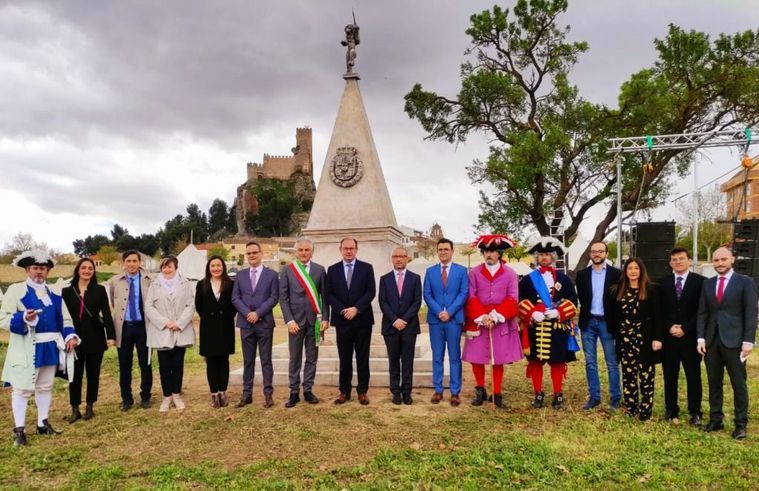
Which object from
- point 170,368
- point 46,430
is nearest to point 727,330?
point 170,368

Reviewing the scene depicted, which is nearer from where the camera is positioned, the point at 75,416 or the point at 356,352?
Result: the point at 75,416

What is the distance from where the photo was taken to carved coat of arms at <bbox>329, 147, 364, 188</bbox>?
778 centimetres

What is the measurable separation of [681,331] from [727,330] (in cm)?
40

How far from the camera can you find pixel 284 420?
17.2ft

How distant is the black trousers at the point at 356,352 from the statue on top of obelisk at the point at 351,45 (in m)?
4.27

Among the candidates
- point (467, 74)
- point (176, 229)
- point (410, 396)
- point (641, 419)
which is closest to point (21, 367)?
point (410, 396)

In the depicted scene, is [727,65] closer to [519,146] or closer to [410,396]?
[519,146]

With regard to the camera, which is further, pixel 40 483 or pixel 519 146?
pixel 519 146

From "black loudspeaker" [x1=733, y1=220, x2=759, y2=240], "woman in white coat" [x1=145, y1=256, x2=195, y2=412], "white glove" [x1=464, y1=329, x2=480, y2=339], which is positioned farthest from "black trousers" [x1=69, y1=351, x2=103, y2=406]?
"black loudspeaker" [x1=733, y1=220, x2=759, y2=240]

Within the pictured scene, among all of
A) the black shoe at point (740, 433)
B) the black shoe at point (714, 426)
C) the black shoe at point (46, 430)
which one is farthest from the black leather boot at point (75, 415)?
the black shoe at point (740, 433)

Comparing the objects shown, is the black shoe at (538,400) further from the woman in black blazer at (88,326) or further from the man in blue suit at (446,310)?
the woman in black blazer at (88,326)

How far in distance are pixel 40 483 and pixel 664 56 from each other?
61.5 feet

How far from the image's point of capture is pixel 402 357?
586 cm

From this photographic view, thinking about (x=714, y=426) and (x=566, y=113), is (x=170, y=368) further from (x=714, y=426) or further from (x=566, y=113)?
(x=566, y=113)
